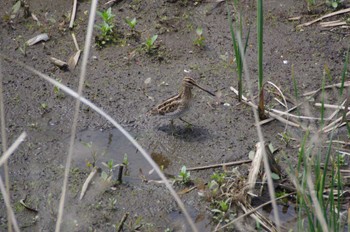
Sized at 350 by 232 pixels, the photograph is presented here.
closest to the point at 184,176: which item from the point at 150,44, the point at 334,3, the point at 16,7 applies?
the point at 150,44

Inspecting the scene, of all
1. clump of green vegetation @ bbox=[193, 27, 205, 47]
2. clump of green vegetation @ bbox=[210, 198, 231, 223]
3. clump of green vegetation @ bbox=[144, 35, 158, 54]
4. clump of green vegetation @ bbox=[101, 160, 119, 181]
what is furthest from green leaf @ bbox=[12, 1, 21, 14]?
clump of green vegetation @ bbox=[210, 198, 231, 223]

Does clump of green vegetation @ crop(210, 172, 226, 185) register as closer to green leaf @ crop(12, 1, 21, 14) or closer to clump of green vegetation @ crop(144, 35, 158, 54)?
clump of green vegetation @ crop(144, 35, 158, 54)

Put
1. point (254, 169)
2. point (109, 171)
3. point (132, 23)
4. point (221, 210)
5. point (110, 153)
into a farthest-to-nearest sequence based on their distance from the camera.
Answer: point (132, 23)
point (110, 153)
point (109, 171)
point (254, 169)
point (221, 210)

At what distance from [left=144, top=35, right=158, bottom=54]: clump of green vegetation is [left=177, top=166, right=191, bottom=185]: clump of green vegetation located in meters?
1.79

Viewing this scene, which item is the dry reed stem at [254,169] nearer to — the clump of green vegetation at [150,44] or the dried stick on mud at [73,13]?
the clump of green vegetation at [150,44]

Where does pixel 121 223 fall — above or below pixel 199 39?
below

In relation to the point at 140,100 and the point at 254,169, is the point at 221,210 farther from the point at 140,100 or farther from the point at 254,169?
the point at 140,100

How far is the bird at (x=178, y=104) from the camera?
6.36 metres

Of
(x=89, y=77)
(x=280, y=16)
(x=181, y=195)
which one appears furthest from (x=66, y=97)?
(x=280, y=16)

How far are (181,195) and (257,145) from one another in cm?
72

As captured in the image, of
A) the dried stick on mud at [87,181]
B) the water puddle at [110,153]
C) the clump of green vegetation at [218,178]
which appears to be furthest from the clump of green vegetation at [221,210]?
the dried stick on mud at [87,181]

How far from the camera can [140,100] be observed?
686cm

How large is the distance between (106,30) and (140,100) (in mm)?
972

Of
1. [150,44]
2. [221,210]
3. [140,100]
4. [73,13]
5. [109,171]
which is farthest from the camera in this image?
[73,13]
